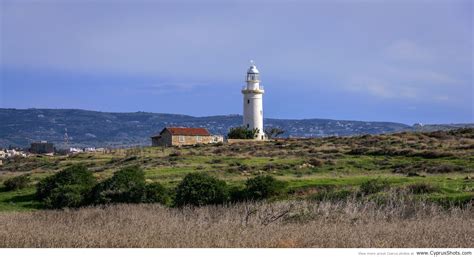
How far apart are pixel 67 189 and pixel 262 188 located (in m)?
7.54

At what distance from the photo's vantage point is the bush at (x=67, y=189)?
2592cm

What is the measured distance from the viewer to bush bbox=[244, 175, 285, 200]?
80.1 feet

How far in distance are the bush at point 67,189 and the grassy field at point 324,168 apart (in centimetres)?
60

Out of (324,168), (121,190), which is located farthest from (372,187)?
(324,168)

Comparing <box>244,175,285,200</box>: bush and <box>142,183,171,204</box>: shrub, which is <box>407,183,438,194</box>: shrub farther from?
<box>142,183,171,204</box>: shrub

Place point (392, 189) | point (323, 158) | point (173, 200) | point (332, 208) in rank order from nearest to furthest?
point (332, 208), point (392, 189), point (173, 200), point (323, 158)

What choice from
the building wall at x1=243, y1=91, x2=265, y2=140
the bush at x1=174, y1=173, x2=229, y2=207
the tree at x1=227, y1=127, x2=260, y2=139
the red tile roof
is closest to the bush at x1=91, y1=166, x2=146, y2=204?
the bush at x1=174, y1=173, x2=229, y2=207

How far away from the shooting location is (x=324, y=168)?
3716cm

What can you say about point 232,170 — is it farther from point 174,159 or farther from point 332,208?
point 332,208

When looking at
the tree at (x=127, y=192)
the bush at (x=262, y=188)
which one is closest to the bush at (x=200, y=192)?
the tree at (x=127, y=192)

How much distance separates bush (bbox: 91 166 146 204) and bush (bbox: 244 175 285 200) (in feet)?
12.4

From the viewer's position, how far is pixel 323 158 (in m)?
43.5

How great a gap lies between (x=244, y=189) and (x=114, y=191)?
186 inches
